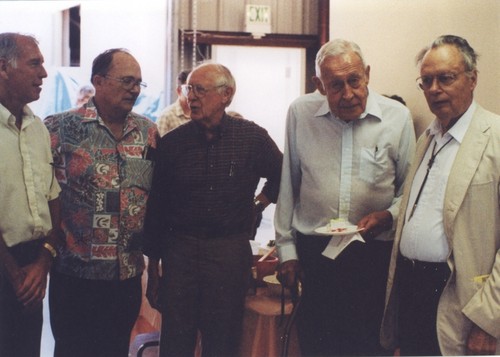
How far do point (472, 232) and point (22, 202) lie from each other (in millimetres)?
1143

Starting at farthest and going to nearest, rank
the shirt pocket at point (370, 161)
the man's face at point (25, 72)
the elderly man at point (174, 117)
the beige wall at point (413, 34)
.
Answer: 1. the elderly man at point (174, 117)
2. the beige wall at point (413, 34)
3. the shirt pocket at point (370, 161)
4. the man's face at point (25, 72)

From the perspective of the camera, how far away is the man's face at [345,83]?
169 cm

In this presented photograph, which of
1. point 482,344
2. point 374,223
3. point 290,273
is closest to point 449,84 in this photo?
point 374,223

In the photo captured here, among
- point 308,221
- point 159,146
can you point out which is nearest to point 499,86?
point 308,221

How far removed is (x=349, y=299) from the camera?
178cm

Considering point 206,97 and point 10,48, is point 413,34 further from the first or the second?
point 10,48

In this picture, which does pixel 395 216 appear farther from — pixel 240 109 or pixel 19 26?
pixel 240 109

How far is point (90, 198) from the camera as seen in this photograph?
6.12 feet

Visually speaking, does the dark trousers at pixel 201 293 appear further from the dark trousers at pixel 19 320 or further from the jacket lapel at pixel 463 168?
the jacket lapel at pixel 463 168

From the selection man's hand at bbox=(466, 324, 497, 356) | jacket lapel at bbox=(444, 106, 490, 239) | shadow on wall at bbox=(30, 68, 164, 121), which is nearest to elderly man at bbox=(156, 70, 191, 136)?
shadow on wall at bbox=(30, 68, 164, 121)

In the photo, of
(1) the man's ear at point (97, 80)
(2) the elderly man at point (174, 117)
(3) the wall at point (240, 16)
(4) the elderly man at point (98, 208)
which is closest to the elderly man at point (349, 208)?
(4) the elderly man at point (98, 208)

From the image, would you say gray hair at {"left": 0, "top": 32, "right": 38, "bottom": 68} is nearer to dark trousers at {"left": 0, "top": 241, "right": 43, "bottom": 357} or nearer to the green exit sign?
dark trousers at {"left": 0, "top": 241, "right": 43, "bottom": 357}

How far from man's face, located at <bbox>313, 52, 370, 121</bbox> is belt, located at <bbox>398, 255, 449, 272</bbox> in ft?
1.46

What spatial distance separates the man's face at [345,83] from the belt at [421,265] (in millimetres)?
446
